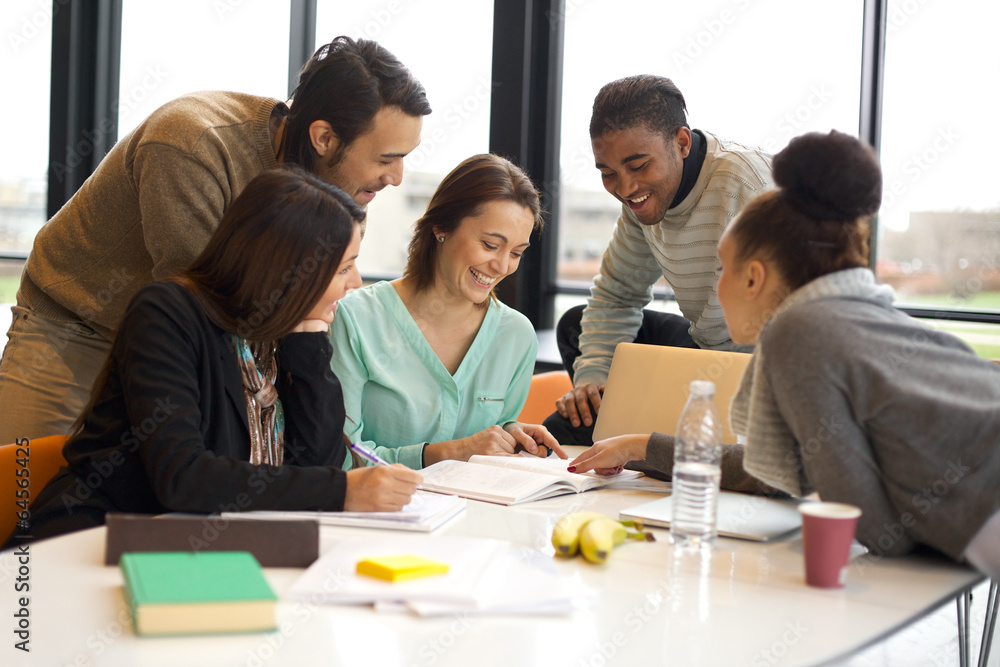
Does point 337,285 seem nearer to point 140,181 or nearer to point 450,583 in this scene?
point 140,181

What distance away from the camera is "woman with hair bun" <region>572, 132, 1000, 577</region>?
115cm

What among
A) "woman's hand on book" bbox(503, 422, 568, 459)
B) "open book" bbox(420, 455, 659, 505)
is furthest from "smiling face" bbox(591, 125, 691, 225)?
"open book" bbox(420, 455, 659, 505)

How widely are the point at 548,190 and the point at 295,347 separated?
2.39m

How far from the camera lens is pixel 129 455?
145cm

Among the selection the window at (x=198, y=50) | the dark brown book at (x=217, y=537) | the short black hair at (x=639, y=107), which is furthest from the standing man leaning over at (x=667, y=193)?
the window at (x=198, y=50)

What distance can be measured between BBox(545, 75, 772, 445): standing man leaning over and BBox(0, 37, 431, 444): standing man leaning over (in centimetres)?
55

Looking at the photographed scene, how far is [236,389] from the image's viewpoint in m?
1.56

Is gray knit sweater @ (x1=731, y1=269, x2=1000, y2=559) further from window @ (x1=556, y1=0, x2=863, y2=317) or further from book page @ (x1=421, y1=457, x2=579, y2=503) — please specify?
→ window @ (x1=556, y1=0, x2=863, y2=317)

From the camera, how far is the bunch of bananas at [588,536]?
3.89ft

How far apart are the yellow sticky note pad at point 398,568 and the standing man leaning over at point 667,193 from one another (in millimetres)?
1235

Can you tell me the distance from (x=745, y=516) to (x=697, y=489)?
20 centimetres

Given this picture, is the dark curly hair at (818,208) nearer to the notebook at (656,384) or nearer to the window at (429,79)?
the notebook at (656,384)

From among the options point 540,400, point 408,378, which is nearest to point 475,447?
point 408,378

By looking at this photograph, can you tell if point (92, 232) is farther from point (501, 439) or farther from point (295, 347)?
point (501, 439)
